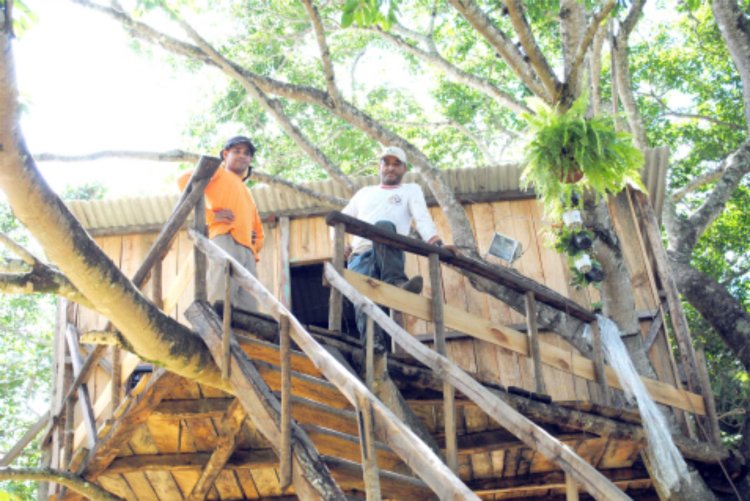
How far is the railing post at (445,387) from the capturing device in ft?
16.3

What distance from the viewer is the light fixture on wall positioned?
882cm

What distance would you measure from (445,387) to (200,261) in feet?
5.98

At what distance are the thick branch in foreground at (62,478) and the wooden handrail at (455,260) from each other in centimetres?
259

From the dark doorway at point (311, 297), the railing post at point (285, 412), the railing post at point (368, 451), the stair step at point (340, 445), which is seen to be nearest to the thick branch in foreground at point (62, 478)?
the stair step at point (340, 445)

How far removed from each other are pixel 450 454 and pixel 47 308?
13472 millimetres

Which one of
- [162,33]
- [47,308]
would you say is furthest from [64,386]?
[47,308]

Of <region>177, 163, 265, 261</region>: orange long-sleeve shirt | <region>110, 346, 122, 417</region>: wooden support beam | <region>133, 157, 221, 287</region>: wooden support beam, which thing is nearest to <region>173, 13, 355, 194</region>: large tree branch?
<region>177, 163, 265, 261</region>: orange long-sleeve shirt

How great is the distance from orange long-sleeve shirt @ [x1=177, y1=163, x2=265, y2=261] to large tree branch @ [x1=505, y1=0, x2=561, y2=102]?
2742 mm

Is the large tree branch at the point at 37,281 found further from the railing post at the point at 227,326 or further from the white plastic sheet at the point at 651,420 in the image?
the white plastic sheet at the point at 651,420

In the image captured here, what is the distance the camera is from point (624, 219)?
8977 millimetres

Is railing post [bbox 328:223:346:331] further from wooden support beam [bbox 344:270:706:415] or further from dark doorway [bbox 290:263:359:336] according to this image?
dark doorway [bbox 290:263:359:336]

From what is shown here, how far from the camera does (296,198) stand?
9.27 meters

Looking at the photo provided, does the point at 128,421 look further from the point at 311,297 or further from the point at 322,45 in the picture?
the point at 311,297

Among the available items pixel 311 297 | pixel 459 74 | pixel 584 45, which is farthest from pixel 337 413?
pixel 459 74
